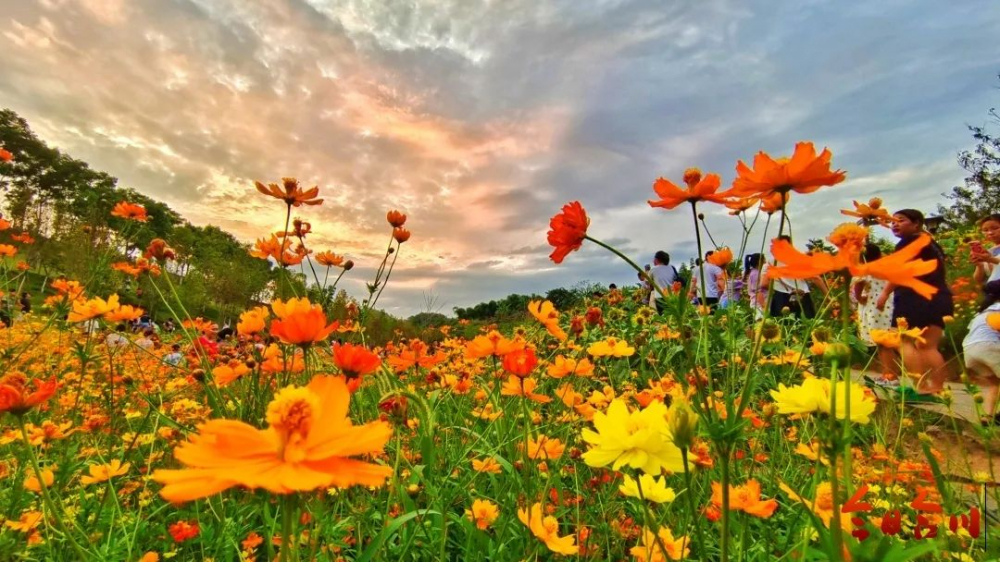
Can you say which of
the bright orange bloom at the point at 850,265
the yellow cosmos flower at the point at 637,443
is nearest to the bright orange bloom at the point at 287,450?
the yellow cosmos flower at the point at 637,443

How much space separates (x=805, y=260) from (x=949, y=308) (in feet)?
13.5

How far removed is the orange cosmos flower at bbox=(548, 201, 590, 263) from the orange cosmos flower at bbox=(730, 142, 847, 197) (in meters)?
0.26

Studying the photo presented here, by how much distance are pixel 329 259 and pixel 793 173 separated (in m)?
1.69

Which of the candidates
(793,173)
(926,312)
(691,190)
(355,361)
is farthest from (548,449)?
(926,312)

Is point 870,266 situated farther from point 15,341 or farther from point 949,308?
point 15,341

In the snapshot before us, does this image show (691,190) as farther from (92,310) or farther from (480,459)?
(92,310)

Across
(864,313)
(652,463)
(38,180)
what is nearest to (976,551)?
(652,463)

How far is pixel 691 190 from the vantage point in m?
0.89

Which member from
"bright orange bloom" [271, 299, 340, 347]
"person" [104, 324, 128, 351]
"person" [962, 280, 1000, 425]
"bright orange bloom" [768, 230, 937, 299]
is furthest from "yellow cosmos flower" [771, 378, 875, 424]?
"person" [962, 280, 1000, 425]

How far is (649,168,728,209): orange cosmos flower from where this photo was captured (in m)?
0.88

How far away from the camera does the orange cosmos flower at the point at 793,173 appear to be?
0.69m

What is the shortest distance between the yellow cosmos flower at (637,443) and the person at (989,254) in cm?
355

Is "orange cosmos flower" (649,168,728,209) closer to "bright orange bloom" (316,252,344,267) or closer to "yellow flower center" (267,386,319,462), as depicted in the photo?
"yellow flower center" (267,386,319,462)

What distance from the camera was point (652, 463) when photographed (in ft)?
2.21
